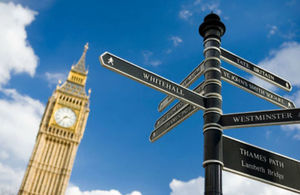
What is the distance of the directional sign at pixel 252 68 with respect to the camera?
513 centimetres

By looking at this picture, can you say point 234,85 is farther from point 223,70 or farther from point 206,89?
point 206,89

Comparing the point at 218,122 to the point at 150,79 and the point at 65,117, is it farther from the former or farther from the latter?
the point at 65,117

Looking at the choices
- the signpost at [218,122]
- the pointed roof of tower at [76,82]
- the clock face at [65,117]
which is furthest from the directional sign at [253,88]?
the pointed roof of tower at [76,82]

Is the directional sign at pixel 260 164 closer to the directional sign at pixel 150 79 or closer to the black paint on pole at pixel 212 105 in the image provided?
the black paint on pole at pixel 212 105

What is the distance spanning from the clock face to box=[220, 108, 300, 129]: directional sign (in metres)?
50.0

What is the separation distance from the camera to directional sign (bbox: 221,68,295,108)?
16.3 feet

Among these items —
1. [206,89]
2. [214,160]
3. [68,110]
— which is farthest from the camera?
[68,110]

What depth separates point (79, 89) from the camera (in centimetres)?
5678

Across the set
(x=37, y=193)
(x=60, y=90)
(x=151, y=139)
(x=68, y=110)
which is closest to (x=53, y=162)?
(x=37, y=193)

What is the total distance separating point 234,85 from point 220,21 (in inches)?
43.5

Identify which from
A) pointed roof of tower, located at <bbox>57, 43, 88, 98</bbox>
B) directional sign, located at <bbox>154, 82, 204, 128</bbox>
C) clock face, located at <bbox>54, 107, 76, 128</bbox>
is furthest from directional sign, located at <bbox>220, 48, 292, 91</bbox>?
pointed roof of tower, located at <bbox>57, 43, 88, 98</bbox>

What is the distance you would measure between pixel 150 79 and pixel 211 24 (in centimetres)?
160

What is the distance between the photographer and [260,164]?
419cm

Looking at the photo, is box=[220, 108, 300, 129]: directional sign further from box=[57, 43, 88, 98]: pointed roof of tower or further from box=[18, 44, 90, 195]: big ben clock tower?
box=[57, 43, 88, 98]: pointed roof of tower
